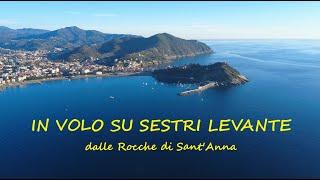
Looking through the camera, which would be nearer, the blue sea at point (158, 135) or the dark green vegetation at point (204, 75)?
the blue sea at point (158, 135)

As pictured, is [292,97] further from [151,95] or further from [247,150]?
[247,150]

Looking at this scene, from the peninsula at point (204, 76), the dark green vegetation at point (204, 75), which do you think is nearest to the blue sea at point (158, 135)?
the peninsula at point (204, 76)

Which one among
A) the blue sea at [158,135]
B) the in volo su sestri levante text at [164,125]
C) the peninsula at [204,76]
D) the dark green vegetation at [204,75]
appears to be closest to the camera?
the blue sea at [158,135]

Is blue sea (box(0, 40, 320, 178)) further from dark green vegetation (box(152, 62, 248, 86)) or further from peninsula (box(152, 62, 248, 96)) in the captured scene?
dark green vegetation (box(152, 62, 248, 86))

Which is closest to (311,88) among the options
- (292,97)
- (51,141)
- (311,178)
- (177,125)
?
(292,97)

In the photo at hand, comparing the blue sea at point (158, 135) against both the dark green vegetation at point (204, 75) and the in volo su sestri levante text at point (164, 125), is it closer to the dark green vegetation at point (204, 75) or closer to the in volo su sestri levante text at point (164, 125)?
the in volo su sestri levante text at point (164, 125)

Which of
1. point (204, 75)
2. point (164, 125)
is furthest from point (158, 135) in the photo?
point (204, 75)
